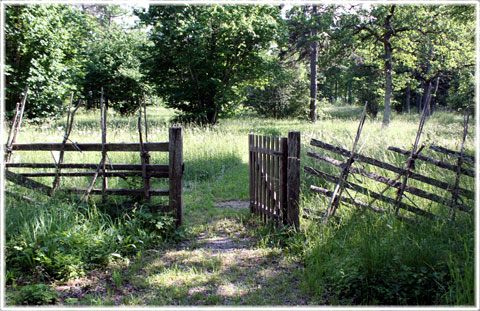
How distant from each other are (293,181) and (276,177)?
45 cm

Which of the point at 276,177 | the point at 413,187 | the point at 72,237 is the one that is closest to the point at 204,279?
the point at 72,237

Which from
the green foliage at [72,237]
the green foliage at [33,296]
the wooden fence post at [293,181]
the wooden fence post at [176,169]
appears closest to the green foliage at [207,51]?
the wooden fence post at [176,169]

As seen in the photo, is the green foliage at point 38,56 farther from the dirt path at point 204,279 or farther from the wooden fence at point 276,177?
the dirt path at point 204,279

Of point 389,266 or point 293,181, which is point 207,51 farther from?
point 389,266

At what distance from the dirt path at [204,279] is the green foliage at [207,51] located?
12.9 metres

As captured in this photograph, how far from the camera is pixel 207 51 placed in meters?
17.1

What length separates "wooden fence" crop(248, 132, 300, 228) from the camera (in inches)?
203

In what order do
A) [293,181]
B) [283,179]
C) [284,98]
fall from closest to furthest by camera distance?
Answer: 1. [293,181]
2. [283,179]
3. [284,98]

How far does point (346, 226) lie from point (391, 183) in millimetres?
852

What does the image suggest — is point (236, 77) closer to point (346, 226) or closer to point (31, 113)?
point (31, 113)

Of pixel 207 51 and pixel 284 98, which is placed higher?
pixel 207 51

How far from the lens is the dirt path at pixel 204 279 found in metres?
3.59

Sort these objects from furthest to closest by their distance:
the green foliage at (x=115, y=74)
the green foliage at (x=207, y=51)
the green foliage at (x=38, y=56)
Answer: the green foliage at (x=115, y=74) → the green foliage at (x=207, y=51) → the green foliage at (x=38, y=56)

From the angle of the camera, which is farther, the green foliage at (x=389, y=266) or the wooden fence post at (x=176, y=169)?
the wooden fence post at (x=176, y=169)
